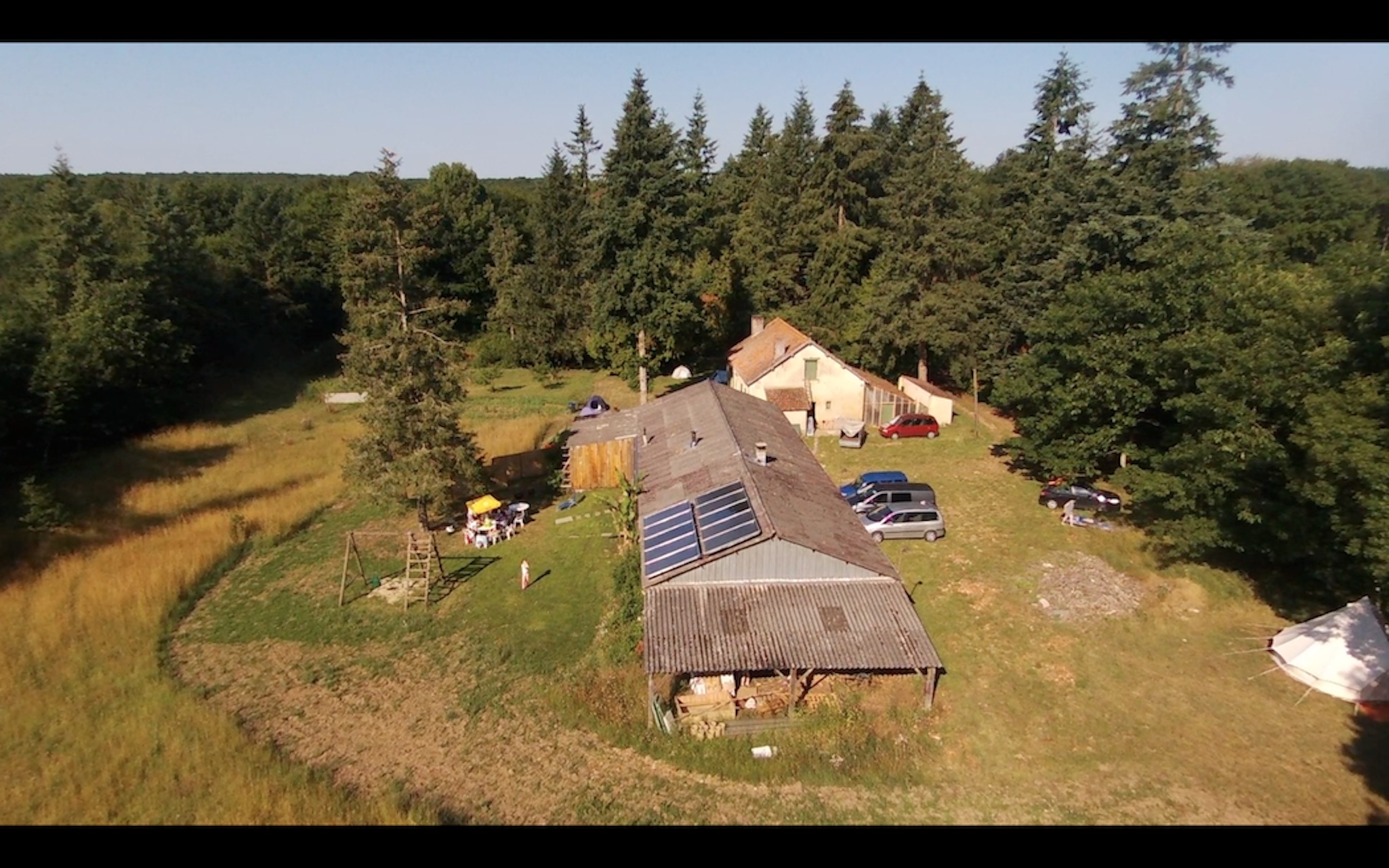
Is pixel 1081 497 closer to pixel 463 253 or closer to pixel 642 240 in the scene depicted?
pixel 642 240

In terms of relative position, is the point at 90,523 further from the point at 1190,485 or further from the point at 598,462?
the point at 1190,485

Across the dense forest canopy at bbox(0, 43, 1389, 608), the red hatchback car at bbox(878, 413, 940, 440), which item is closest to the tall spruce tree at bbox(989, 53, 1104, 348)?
the dense forest canopy at bbox(0, 43, 1389, 608)

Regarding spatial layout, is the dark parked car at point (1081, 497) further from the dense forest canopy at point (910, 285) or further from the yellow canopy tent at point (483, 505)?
the yellow canopy tent at point (483, 505)

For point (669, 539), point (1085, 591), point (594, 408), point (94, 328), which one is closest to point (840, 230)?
point (594, 408)

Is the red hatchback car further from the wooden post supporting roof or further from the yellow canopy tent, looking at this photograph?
the wooden post supporting roof

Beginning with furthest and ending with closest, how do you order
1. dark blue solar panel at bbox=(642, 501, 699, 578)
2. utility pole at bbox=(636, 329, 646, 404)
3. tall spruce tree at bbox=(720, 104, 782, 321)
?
1. tall spruce tree at bbox=(720, 104, 782, 321)
2. utility pole at bbox=(636, 329, 646, 404)
3. dark blue solar panel at bbox=(642, 501, 699, 578)

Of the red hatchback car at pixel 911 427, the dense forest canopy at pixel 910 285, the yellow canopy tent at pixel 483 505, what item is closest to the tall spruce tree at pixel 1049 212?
the dense forest canopy at pixel 910 285

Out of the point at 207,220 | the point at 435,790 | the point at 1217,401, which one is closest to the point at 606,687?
the point at 435,790
